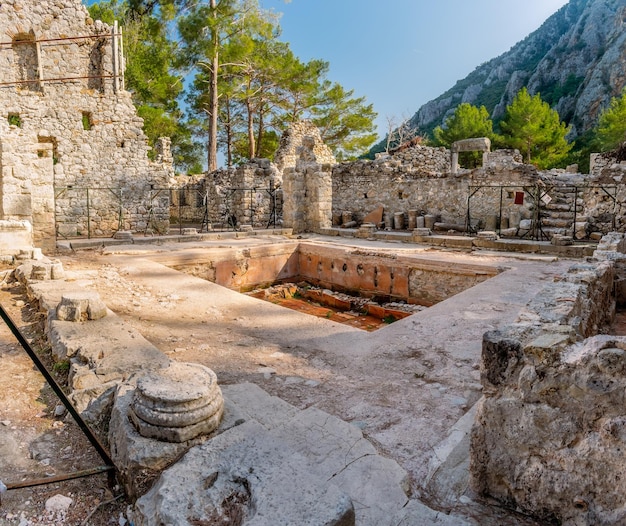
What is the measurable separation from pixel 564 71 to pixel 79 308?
57.2 metres

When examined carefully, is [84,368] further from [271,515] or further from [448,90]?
[448,90]

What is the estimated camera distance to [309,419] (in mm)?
2688

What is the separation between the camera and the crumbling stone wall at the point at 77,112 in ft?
45.6

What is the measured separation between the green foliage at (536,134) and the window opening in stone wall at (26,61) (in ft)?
74.8

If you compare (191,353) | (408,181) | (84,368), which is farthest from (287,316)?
(408,181)

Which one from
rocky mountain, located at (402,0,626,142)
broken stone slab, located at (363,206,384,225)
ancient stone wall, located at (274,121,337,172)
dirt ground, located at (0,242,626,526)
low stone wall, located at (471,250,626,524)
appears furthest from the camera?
rocky mountain, located at (402,0,626,142)

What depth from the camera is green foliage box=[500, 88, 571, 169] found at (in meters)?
25.6

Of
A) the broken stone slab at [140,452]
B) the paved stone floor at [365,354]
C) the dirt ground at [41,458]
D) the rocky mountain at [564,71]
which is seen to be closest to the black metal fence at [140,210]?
the paved stone floor at [365,354]

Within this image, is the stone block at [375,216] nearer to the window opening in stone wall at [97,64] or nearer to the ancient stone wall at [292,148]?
the ancient stone wall at [292,148]

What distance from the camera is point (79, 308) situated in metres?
4.24

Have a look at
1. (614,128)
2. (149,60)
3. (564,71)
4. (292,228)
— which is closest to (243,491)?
(292,228)

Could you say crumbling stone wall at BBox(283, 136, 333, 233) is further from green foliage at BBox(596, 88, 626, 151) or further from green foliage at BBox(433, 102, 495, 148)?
green foliage at BBox(596, 88, 626, 151)

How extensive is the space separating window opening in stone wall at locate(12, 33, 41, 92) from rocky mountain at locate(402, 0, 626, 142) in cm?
4014

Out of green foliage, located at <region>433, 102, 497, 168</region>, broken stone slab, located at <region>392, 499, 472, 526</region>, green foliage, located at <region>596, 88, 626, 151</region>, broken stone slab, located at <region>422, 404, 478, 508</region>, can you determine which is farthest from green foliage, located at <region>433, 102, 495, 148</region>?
broken stone slab, located at <region>392, 499, 472, 526</region>
